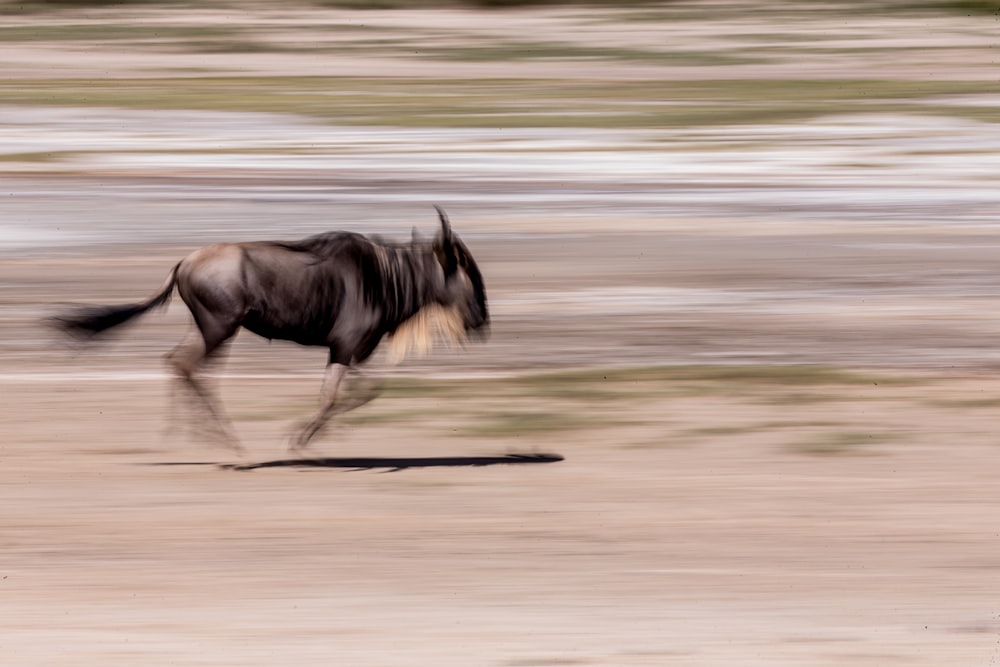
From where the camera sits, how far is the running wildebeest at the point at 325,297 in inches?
354

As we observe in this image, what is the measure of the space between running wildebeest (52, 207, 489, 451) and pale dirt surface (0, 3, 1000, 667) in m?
0.65

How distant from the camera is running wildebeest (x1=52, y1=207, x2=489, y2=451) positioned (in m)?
9.00

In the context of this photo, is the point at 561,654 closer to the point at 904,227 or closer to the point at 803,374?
the point at 803,374

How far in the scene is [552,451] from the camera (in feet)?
33.6

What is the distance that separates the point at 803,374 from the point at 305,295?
448 cm

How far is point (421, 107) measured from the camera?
34.6 metres

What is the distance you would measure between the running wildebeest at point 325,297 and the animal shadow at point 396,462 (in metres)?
0.27

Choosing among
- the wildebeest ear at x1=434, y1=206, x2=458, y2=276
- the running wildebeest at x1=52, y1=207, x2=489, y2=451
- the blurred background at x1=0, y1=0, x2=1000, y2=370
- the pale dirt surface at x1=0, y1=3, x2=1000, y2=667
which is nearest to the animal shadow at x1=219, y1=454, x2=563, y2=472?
the pale dirt surface at x1=0, y1=3, x2=1000, y2=667

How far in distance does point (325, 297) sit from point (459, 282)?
0.65m

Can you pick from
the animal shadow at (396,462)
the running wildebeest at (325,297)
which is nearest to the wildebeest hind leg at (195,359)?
the running wildebeest at (325,297)

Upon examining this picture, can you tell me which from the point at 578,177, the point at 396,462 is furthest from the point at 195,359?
the point at 578,177

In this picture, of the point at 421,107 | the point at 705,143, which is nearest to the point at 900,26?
the point at 421,107

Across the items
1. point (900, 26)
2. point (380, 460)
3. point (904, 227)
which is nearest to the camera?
point (380, 460)

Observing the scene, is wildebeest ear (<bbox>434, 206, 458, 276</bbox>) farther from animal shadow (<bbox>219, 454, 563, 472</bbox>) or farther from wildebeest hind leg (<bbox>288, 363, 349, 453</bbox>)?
animal shadow (<bbox>219, 454, 563, 472</bbox>)
